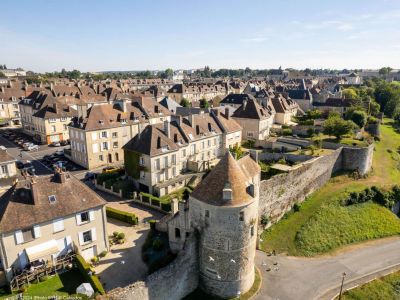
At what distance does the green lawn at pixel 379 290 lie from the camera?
29516mm

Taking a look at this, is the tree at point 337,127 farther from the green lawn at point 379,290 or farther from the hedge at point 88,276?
the hedge at point 88,276

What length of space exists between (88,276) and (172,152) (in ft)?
76.4

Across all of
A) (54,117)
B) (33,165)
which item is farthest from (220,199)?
(54,117)

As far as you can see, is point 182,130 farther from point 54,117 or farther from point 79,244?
point 54,117

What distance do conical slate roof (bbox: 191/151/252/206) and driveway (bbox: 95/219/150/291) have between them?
9.37 m

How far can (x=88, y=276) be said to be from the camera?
26.5 m

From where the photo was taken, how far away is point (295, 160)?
5388 centimetres

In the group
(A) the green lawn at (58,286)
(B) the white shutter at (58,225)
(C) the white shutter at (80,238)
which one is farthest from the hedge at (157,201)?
(B) the white shutter at (58,225)

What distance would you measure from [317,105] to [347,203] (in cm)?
6024

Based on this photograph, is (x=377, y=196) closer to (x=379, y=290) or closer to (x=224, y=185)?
(x=379, y=290)

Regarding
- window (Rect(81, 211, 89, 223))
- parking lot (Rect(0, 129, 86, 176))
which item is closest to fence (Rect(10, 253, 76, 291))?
window (Rect(81, 211, 89, 223))

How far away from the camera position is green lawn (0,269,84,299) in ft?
82.9

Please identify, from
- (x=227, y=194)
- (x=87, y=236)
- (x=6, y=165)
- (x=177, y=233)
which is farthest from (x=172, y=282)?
(x=6, y=165)

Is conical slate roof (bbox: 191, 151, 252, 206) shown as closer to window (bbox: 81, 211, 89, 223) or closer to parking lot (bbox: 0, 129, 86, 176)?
window (bbox: 81, 211, 89, 223)
